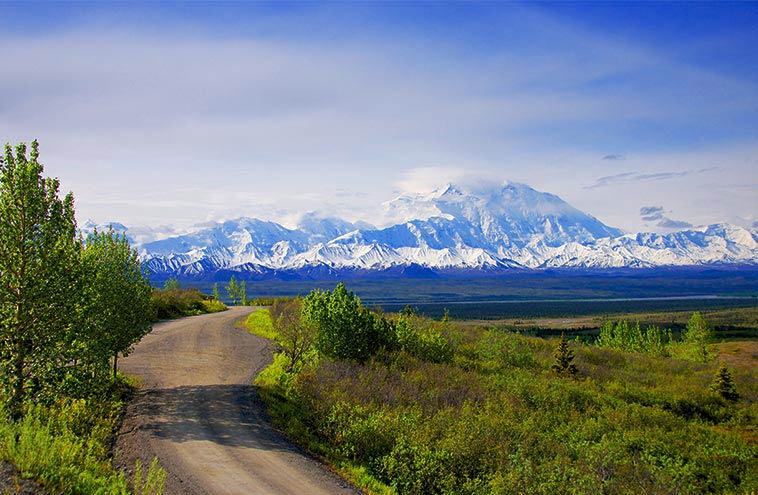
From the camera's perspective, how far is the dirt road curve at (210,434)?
15539 mm

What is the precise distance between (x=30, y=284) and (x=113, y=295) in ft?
17.6

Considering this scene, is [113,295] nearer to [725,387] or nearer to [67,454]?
[67,454]

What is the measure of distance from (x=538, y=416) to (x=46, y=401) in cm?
2268

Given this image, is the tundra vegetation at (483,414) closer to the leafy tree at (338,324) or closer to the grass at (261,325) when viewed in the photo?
the leafy tree at (338,324)

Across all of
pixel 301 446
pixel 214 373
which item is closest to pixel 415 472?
pixel 301 446

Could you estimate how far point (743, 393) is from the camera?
42219 millimetres

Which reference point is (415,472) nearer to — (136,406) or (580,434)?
(580,434)


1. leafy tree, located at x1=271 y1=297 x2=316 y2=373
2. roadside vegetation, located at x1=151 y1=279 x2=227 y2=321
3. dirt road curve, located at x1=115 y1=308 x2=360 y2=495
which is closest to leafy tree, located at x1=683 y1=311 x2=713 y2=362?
leafy tree, located at x1=271 y1=297 x2=316 y2=373

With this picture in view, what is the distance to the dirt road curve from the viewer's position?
51.0ft

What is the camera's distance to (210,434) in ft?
62.4

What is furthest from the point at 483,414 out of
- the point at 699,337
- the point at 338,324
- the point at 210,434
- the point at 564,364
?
the point at 699,337

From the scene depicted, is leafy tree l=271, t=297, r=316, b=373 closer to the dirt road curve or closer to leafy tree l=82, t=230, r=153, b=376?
the dirt road curve

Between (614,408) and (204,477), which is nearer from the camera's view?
(204,477)

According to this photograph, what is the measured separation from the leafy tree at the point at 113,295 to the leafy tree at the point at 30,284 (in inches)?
49.4
